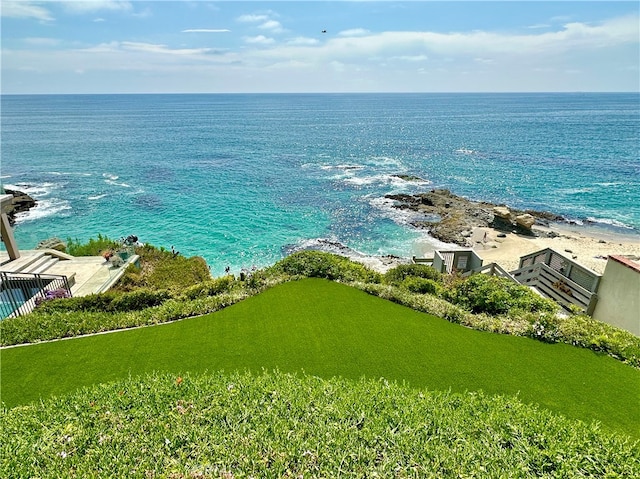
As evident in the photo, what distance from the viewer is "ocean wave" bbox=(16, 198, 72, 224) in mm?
36588

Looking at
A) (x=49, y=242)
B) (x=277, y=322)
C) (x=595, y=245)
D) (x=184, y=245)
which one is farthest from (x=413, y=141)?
(x=277, y=322)

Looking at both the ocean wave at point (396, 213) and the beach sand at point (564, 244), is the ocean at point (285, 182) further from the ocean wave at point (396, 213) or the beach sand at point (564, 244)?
the beach sand at point (564, 244)

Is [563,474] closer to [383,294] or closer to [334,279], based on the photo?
[383,294]

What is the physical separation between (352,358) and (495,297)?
6.17m

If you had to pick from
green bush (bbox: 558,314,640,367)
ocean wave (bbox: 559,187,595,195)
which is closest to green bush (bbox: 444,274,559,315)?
green bush (bbox: 558,314,640,367)

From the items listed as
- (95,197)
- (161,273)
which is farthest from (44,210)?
(161,273)

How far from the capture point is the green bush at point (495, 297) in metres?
12.0

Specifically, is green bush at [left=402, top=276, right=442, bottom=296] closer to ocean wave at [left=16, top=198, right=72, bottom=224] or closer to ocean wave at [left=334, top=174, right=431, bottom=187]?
ocean wave at [left=334, top=174, right=431, bottom=187]

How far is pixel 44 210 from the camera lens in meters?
38.7

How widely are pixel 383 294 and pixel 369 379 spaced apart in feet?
16.1

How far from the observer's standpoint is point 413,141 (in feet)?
285

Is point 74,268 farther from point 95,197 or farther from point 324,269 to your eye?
point 95,197

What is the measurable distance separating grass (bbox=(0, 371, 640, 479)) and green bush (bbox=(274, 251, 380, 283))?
752cm

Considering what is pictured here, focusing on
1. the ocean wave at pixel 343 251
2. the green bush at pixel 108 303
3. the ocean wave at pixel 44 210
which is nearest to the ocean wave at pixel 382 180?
the ocean wave at pixel 343 251
